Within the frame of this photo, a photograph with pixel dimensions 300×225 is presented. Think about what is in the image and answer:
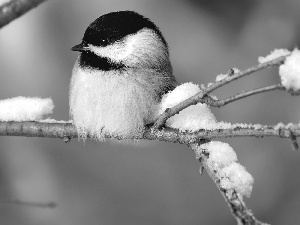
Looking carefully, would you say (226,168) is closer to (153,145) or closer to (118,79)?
(118,79)

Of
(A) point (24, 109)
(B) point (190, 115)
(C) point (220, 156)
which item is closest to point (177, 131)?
(B) point (190, 115)

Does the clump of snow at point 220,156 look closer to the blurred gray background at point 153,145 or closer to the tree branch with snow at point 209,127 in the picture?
the tree branch with snow at point 209,127

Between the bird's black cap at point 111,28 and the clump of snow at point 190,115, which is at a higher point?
the bird's black cap at point 111,28

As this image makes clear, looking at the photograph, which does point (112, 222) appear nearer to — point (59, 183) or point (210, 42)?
point (59, 183)

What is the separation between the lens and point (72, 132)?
2033 millimetres

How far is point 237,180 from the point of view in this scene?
1.49 meters

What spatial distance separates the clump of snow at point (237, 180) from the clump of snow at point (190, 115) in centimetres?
22

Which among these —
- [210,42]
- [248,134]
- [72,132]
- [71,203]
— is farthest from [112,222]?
[248,134]

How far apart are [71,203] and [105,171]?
0.98 ft

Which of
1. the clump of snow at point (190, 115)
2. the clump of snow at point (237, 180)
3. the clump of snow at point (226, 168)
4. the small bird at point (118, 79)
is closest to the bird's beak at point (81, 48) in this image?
the small bird at point (118, 79)

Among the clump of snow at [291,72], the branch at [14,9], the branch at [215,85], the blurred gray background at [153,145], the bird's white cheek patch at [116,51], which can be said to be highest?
the blurred gray background at [153,145]

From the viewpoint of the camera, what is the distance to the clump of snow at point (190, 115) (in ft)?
5.80

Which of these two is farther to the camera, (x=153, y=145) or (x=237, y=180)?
(x=153, y=145)

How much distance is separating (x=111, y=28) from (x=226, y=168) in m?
0.71
